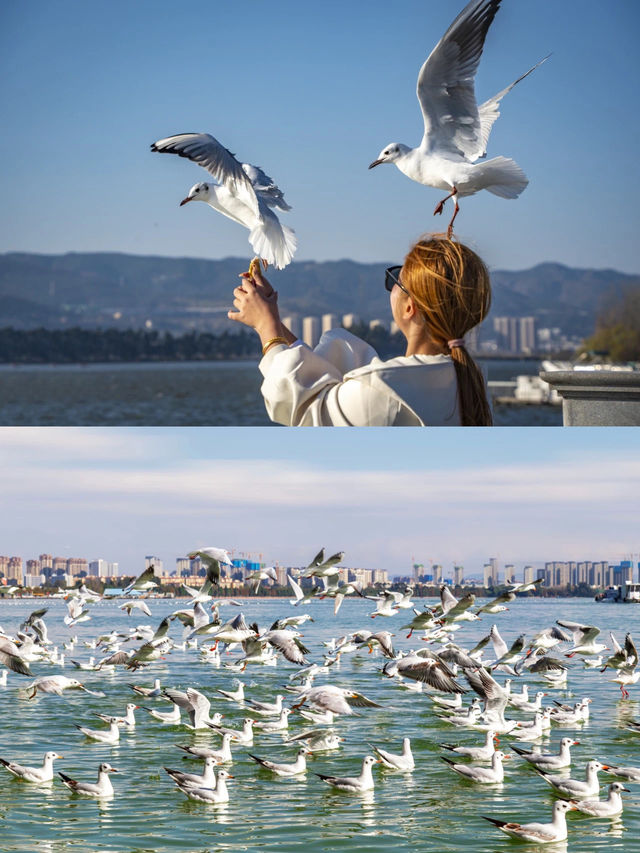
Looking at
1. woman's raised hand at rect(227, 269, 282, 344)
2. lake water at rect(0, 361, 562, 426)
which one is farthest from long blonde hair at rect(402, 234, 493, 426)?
lake water at rect(0, 361, 562, 426)

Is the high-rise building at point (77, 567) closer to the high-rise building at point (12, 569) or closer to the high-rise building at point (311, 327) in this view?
the high-rise building at point (12, 569)

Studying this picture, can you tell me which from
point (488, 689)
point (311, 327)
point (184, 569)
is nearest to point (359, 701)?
point (488, 689)

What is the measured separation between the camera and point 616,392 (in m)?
6.29

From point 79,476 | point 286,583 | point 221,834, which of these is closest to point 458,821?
point 221,834

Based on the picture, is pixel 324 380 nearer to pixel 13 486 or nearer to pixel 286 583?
pixel 286 583

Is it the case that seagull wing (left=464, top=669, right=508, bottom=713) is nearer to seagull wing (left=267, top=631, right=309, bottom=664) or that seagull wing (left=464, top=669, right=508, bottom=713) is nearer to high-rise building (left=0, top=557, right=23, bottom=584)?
seagull wing (left=267, top=631, right=309, bottom=664)

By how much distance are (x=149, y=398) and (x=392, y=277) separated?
78.1 m

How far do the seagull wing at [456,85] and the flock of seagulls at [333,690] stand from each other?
8.81ft

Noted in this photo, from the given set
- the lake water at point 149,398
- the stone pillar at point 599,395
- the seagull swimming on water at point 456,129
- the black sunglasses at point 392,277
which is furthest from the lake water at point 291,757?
the lake water at point 149,398

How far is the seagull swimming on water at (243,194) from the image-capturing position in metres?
4.22

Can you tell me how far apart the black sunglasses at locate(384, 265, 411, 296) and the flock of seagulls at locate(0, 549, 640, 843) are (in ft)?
2.93

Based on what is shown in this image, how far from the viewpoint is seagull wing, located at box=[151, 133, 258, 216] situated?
421 centimetres

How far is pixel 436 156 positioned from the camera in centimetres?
642

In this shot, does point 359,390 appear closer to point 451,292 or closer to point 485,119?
point 451,292
